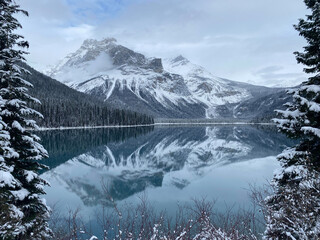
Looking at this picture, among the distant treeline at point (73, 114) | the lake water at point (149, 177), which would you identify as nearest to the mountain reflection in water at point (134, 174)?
the lake water at point (149, 177)

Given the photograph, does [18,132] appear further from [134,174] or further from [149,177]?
[134,174]

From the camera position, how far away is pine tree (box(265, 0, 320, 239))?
28.5 feet

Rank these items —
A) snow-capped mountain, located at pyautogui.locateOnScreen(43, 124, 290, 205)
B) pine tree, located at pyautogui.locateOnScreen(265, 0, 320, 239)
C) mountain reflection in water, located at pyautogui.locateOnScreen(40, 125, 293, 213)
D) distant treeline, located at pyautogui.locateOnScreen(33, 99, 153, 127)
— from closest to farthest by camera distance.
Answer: pine tree, located at pyautogui.locateOnScreen(265, 0, 320, 239)
mountain reflection in water, located at pyautogui.locateOnScreen(40, 125, 293, 213)
snow-capped mountain, located at pyautogui.locateOnScreen(43, 124, 290, 205)
distant treeline, located at pyautogui.locateOnScreen(33, 99, 153, 127)

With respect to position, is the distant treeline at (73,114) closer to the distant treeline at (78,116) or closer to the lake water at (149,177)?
the distant treeline at (78,116)

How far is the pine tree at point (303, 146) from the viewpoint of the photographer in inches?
342

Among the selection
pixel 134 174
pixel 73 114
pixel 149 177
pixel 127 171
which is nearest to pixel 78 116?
pixel 73 114

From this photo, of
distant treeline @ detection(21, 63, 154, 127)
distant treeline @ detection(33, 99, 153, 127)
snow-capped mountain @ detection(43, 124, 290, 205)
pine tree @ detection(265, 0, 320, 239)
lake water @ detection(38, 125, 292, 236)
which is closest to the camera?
pine tree @ detection(265, 0, 320, 239)

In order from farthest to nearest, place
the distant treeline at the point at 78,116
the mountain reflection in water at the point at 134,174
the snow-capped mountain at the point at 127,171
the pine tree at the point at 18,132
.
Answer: the distant treeline at the point at 78,116 < the snow-capped mountain at the point at 127,171 < the mountain reflection in water at the point at 134,174 < the pine tree at the point at 18,132

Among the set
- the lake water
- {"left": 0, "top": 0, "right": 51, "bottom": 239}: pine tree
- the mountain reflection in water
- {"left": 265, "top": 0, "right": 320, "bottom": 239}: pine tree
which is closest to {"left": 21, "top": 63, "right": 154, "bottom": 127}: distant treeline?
the mountain reflection in water

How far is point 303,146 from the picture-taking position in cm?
1106

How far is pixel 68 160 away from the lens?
56.5m

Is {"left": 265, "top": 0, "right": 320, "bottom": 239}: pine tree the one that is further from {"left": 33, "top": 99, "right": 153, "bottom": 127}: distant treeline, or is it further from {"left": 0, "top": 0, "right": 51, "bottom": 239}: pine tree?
{"left": 33, "top": 99, "right": 153, "bottom": 127}: distant treeline

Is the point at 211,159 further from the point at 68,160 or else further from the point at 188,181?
the point at 68,160

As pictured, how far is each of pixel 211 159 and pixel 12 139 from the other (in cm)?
5259
